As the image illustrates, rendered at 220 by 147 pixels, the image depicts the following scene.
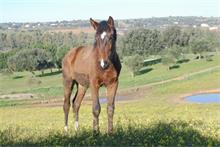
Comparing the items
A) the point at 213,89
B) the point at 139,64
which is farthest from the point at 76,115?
the point at 139,64

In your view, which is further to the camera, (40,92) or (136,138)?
(40,92)

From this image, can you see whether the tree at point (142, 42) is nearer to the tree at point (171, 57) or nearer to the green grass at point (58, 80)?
the tree at point (171, 57)

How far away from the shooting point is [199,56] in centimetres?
12031

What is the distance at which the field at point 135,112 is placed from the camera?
32.2 ft

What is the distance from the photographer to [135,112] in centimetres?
3775

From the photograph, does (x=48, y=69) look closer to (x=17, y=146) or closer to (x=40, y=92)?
(x=40, y=92)

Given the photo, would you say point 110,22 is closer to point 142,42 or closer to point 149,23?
point 142,42

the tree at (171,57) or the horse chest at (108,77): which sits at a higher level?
the horse chest at (108,77)

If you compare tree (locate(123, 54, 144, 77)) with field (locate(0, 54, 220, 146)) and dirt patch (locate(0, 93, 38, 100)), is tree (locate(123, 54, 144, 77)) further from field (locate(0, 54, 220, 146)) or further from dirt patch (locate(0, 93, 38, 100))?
dirt patch (locate(0, 93, 38, 100))

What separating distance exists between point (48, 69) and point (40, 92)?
4346 centimetres

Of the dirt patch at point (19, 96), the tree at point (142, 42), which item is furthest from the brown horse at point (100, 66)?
the tree at point (142, 42)


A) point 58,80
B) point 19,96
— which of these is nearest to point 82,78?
point 19,96

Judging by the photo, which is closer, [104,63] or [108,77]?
[104,63]

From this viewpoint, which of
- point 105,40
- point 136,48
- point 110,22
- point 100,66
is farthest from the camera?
point 136,48
